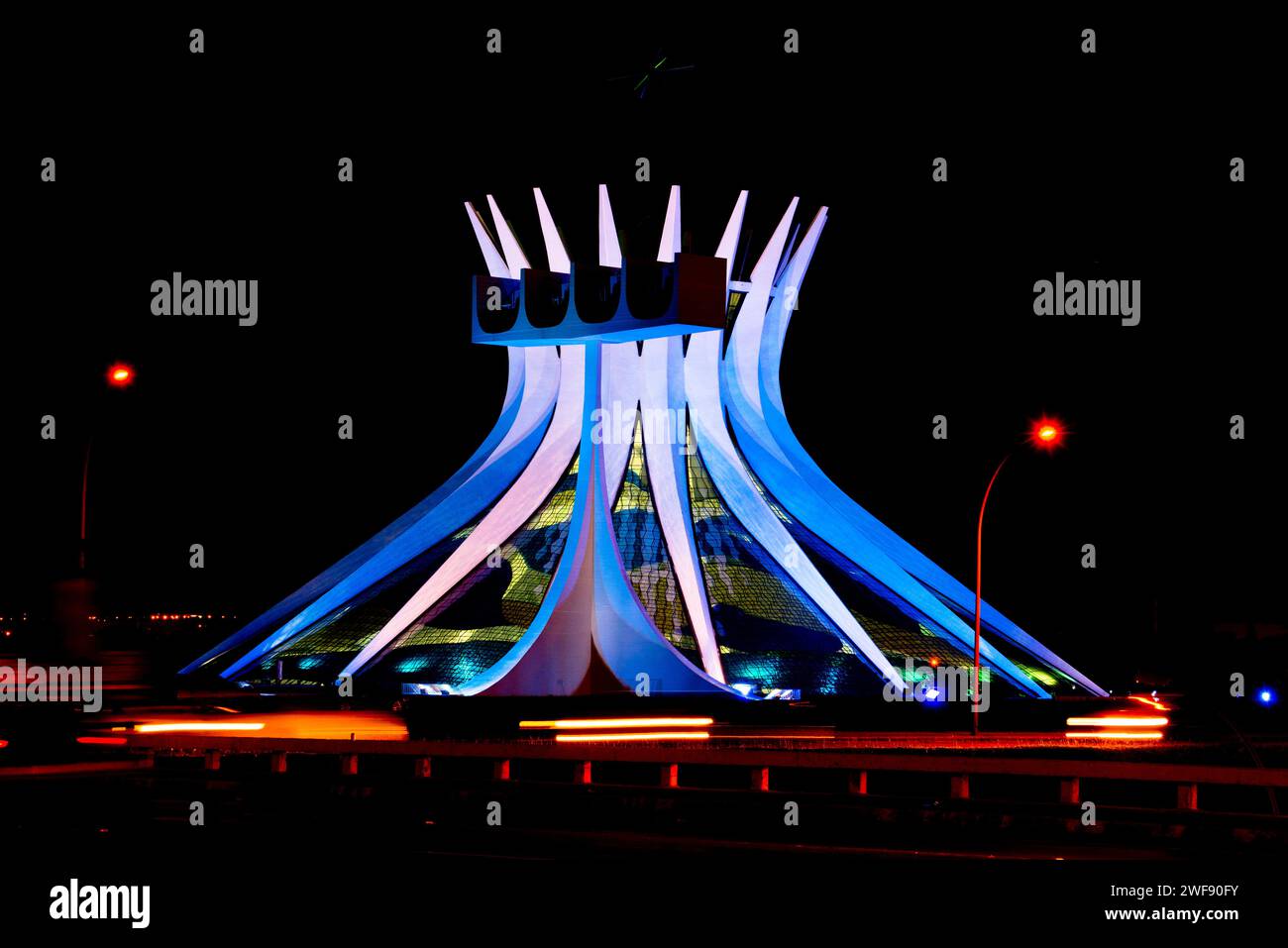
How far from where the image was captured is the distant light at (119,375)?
23000 mm

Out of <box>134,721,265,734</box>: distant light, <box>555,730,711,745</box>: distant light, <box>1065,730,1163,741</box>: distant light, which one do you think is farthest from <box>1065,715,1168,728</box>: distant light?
<box>134,721,265,734</box>: distant light

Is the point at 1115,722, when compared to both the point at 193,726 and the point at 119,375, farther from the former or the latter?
the point at 119,375

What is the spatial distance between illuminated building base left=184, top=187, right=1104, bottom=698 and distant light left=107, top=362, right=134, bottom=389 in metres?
13.4

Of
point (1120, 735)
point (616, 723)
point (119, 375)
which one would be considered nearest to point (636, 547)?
point (1120, 735)

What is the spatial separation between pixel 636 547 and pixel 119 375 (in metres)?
17.5

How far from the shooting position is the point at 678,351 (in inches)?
1588

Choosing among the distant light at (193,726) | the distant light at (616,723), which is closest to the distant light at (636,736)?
the distant light at (616,723)

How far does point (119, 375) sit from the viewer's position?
2308 cm

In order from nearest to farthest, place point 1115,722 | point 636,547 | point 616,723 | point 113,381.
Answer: point 113,381, point 616,723, point 1115,722, point 636,547

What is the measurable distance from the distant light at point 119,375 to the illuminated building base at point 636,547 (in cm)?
1341

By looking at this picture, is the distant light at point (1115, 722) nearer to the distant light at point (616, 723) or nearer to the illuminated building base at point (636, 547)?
the illuminated building base at point (636, 547)
